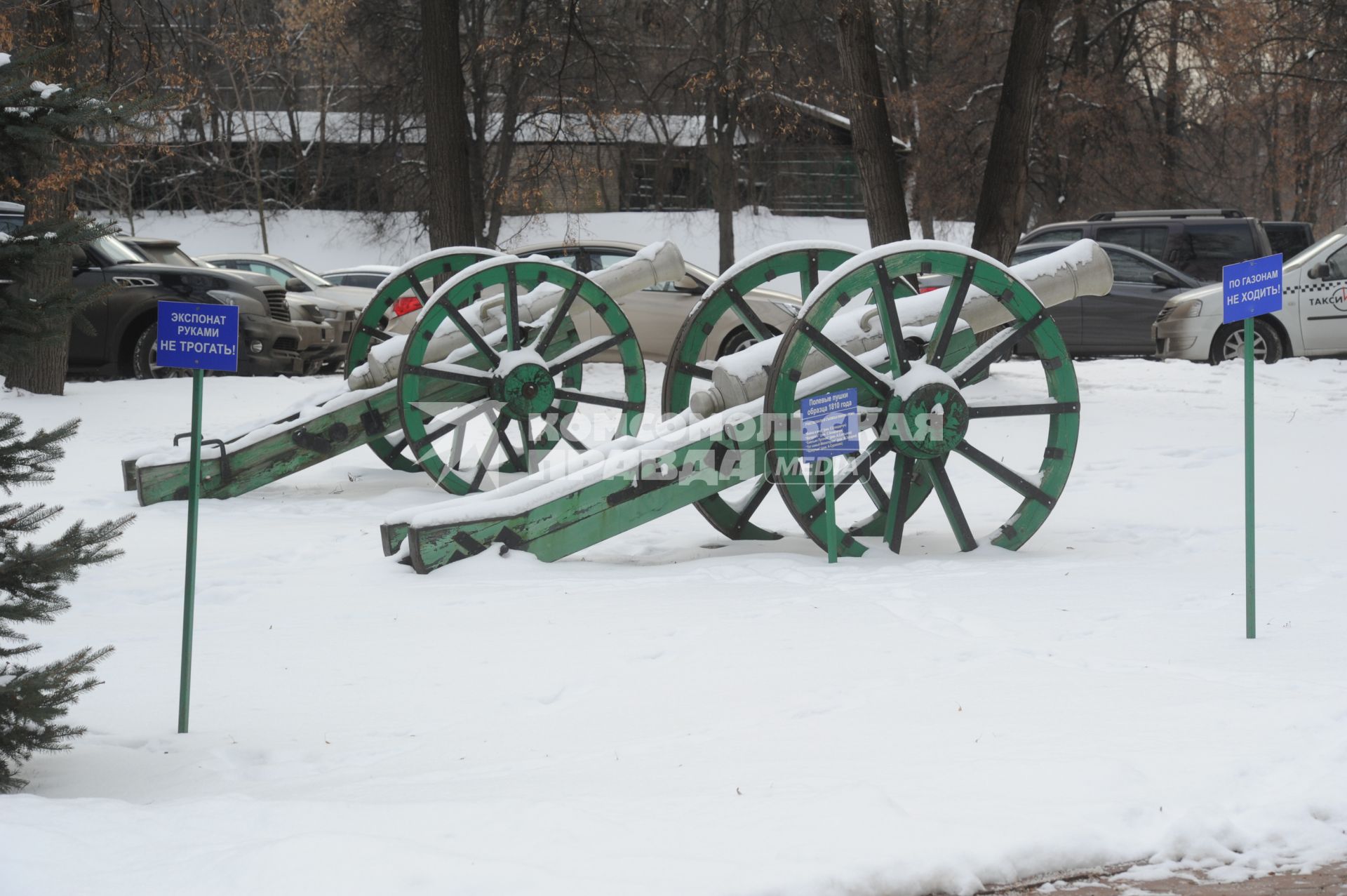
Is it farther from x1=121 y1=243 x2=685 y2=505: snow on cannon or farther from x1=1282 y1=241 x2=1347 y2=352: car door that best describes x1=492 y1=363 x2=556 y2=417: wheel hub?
x1=1282 y1=241 x2=1347 y2=352: car door

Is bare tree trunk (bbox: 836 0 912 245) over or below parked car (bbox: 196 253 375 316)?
over

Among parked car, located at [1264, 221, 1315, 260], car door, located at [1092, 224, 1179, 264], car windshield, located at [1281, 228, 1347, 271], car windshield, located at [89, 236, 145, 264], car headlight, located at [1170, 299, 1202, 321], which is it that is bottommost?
car headlight, located at [1170, 299, 1202, 321]

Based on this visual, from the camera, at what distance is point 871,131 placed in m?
12.7

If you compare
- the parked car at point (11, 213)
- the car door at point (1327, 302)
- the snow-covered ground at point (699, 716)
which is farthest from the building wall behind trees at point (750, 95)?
the snow-covered ground at point (699, 716)

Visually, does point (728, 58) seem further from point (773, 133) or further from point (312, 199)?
point (312, 199)

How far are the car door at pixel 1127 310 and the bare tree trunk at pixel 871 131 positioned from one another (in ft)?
14.2

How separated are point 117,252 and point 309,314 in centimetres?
217

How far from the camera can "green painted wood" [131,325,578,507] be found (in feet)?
28.5

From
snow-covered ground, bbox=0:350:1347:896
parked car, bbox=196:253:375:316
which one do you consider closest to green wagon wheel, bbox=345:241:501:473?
snow-covered ground, bbox=0:350:1347:896

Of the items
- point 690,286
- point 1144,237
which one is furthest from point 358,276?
point 1144,237

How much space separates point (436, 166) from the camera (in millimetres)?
13883

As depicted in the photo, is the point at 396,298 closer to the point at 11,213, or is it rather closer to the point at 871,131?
the point at 871,131

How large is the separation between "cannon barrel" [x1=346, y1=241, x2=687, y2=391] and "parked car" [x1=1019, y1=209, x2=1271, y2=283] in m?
9.34

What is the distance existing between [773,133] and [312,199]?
16068 mm
